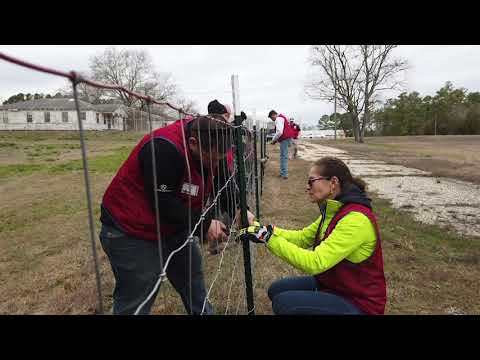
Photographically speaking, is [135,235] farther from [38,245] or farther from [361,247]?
[38,245]

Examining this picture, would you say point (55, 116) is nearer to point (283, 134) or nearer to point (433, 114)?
point (283, 134)

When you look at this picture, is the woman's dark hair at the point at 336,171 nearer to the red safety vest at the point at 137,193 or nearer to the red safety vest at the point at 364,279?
the red safety vest at the point at 364,279

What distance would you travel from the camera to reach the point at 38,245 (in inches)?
185

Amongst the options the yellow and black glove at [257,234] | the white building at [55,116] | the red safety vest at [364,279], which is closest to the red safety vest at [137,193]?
the white building at [55,116]

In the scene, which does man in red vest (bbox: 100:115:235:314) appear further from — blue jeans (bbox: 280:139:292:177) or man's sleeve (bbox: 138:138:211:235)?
blue jeans (bbox: 280:139:292:177)

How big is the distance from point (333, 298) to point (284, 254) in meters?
0.36

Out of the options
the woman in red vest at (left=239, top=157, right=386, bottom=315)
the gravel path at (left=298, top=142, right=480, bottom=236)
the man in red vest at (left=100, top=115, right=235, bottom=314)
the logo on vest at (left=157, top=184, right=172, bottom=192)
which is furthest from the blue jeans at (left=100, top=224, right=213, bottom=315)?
the gravel path at (left=298, top=142, right=480, bottom=236)

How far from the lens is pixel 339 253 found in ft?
5.74

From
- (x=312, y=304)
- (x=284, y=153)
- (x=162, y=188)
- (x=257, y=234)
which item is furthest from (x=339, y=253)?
(x=284, y=153)

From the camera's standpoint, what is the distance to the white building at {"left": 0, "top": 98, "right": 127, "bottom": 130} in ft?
4.34

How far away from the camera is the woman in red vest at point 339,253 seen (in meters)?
1.77

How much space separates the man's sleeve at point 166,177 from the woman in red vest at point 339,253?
467 millimetres

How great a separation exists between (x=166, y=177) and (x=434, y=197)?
6.71 metres

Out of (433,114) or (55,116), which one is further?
(433,114)
